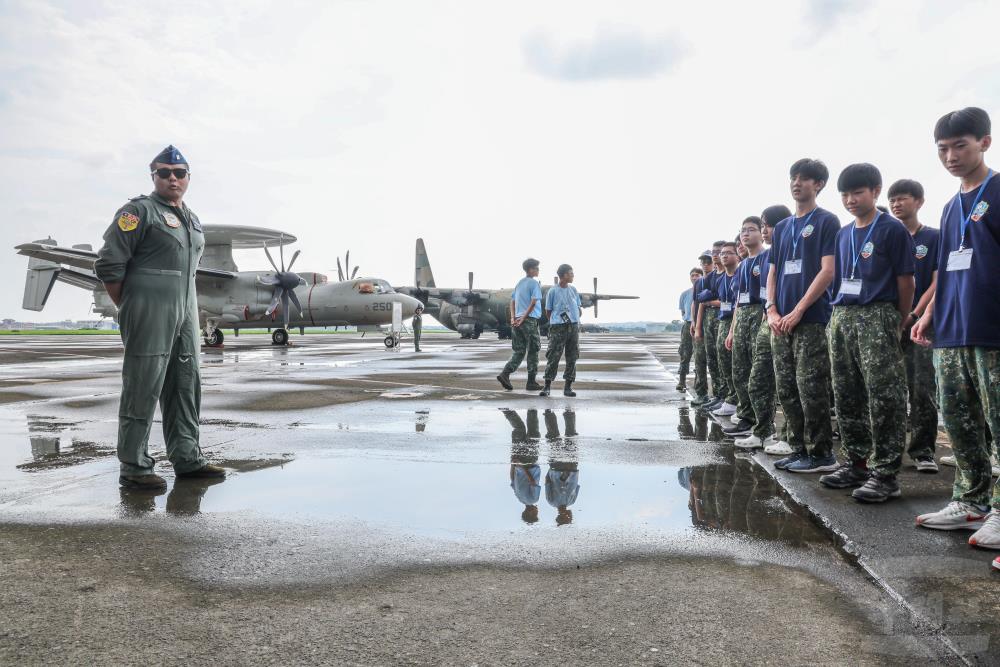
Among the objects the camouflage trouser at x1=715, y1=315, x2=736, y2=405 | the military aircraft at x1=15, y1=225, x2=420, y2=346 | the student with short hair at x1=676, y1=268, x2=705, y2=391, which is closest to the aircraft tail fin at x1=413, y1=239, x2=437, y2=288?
the military aircraft at x1=15, y1=225, x2=420, y2=346

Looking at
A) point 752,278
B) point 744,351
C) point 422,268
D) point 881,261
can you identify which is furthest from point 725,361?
point 422,268

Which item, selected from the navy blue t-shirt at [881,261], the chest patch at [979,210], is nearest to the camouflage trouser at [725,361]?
the navy blue t-shirt at [881,261]

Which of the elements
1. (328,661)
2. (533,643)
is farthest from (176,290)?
(533,643)

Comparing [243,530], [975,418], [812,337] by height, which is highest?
[812,337]

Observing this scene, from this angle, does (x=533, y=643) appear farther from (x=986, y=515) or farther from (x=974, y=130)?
(x=974, y=130)

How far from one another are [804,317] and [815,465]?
0.99 m

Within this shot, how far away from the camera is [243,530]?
3031mm

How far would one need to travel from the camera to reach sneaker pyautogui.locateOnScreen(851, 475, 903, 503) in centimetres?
347

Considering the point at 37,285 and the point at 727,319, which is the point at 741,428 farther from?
the point at 37,285

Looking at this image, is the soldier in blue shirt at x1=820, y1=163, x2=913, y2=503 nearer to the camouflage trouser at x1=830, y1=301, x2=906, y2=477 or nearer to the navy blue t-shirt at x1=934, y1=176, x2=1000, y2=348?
the camouflage trouser at x1=830, y1=301, x2=906, y2=477

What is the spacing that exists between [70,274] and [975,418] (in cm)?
3159

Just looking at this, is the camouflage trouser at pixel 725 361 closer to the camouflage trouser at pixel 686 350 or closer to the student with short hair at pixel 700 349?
the student with short hair at pixel 700 349

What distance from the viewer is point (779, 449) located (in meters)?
4.94

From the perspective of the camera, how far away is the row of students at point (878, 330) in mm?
2975
